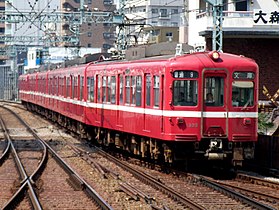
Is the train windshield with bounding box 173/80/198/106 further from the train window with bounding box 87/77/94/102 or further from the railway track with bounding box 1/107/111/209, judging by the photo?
the train window with bounding box 87/77/94/102

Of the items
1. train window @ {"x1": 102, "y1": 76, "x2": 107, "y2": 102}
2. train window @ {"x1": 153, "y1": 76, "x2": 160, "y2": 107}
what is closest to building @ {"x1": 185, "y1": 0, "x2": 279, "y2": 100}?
train window @ {"x1": 102, "y1": 76, "x2": 107, "y2": 102}

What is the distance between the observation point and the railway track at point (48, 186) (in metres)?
10.3

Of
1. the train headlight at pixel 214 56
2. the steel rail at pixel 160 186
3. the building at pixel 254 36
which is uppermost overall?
the building at pixel 254 36

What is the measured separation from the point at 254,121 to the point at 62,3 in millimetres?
77167

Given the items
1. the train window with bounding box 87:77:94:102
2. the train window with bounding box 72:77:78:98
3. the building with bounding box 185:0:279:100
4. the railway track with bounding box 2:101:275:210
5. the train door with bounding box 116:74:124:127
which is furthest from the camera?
the building with bounding box 185:0:279:100

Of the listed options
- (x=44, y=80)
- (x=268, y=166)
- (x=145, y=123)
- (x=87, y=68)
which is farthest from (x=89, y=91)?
(x=44, y=80)

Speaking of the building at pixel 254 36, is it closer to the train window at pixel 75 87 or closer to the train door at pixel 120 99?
the train window at pixel 75 87

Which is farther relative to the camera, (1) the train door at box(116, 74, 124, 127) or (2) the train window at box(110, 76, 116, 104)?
(2) the train window at box(110, 76, 116, 104)

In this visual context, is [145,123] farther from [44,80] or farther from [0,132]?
[44,80]

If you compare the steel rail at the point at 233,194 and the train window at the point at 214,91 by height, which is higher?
the train window at the point at 214,91

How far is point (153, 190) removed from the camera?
1169cm

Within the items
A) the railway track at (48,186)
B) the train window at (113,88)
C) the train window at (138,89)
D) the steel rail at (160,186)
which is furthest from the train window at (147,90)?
the train window at (113,88)

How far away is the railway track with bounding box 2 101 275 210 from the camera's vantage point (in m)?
10.2

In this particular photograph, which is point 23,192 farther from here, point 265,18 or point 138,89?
point 265,18
